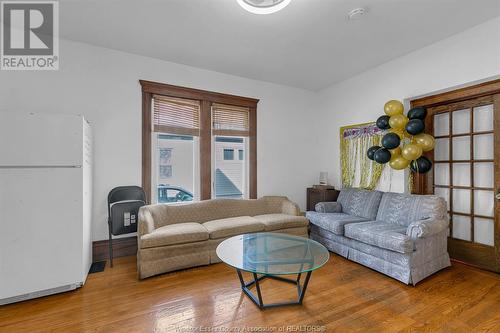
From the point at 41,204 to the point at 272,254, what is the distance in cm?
229

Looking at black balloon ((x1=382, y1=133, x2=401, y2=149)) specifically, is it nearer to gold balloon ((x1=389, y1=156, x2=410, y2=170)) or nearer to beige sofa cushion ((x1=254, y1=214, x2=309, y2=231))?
gold balloon ((x1=389, y1=156, x2=410, y2=170))

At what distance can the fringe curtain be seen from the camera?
12.4 feet

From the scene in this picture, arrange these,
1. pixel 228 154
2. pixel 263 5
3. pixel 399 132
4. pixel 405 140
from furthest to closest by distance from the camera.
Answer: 1. pixel 228 154
2. pixel 405 140
3. pixel 399 132
4. pixel 263 5

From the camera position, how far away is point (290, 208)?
3.92 metres

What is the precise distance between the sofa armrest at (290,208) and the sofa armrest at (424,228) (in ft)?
5.27

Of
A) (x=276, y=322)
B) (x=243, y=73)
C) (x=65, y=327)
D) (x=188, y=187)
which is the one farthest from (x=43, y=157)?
(x=243, y=73)

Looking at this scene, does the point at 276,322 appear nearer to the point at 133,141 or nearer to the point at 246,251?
the point at 246,251

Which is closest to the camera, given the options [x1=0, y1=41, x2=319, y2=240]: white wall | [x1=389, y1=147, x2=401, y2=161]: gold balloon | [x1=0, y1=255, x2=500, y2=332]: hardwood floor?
[x1=0, y1=255, x2=500, y2=332]: hardwood floor

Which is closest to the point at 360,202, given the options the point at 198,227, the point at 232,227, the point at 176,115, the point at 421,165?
the point at 421,165

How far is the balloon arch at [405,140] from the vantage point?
2910mm

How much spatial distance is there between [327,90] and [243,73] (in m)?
1.86

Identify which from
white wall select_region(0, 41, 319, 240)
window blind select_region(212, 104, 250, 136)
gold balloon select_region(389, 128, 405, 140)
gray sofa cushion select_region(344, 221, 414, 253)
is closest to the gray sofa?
gray sofa cushion select_region(344, 221, 414, 253)

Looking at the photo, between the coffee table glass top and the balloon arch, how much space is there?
67.5 inches

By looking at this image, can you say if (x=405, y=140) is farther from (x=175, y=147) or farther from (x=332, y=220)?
(x=175, y=147)
